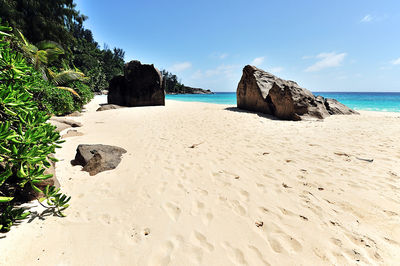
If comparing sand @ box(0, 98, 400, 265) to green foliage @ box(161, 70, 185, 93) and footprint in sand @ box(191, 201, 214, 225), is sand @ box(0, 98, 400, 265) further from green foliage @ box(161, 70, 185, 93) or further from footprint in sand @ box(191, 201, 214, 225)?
green foliage @ box(161, 70, 185, 93)

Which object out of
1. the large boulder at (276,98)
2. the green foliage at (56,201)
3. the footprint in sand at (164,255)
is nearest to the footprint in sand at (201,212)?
the footprint in sand at (164,255)

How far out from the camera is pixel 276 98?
10039 mm

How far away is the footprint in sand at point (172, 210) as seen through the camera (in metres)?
2.34

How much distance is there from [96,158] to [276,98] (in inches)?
378

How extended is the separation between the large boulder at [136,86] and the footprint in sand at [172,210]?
13270 mm

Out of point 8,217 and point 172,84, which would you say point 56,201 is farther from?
point 172,84

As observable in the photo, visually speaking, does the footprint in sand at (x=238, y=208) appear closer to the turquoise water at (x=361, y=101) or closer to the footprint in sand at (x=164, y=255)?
the footprint in sand at (x=164, y=255)

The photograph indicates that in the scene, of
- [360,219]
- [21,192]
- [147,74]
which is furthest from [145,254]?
[147,74]

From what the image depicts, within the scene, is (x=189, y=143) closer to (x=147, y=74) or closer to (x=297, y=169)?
(x=297, y=169)

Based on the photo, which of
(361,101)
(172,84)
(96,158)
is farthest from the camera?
(172,84)

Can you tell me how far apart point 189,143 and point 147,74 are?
11.1 m

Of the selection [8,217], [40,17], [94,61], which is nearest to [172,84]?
[94,61]

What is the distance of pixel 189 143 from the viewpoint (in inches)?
213

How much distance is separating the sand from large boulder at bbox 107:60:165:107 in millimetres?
10551
